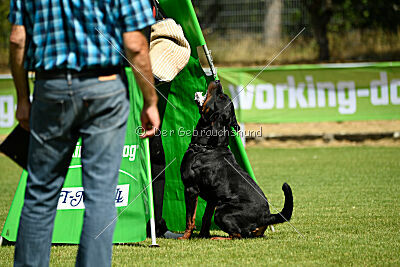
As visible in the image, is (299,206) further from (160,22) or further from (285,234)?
(160,22)

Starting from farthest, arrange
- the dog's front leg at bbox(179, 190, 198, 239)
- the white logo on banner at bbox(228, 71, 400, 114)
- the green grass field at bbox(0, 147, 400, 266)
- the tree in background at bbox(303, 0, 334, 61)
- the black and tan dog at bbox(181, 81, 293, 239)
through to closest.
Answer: the tree in background at bbox(303, 0, 334, 61)
the white logo on banner at bbox(228, 71, 400, 114)
the dog's front leg at bbox(179, 190, 198, 239)
the black and tan dog at bbox(181, 81, 293, 239)
the green grass field at bbox(0, 147, 400, 266)

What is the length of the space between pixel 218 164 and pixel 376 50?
48.4 feet

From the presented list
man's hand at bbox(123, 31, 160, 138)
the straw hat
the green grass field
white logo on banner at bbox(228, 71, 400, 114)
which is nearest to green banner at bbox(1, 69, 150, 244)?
the green grass field

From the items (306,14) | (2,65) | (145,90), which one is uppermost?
(306,14)

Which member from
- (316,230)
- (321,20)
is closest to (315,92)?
(316,230)

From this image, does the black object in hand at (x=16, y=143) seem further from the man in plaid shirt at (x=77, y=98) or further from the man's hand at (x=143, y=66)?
the man's hand at (x=143, y=66)

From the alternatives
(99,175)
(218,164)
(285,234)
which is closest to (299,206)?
(285,234)

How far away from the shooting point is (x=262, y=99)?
11.6 m

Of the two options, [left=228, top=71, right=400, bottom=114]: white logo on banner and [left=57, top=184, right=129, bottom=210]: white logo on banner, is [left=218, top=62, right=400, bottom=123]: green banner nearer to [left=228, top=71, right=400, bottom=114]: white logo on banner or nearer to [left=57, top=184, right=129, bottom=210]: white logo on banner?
[left=228, top=71, right=400, bottom=114]: white logo on banner

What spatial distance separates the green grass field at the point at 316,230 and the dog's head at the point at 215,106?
3.32 feet

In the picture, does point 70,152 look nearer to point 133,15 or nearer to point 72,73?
point 72,73

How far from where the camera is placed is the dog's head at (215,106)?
4.68m

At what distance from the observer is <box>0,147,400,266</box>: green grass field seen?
4.01 metres

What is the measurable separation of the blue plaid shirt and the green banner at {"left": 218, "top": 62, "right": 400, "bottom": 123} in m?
8.66
